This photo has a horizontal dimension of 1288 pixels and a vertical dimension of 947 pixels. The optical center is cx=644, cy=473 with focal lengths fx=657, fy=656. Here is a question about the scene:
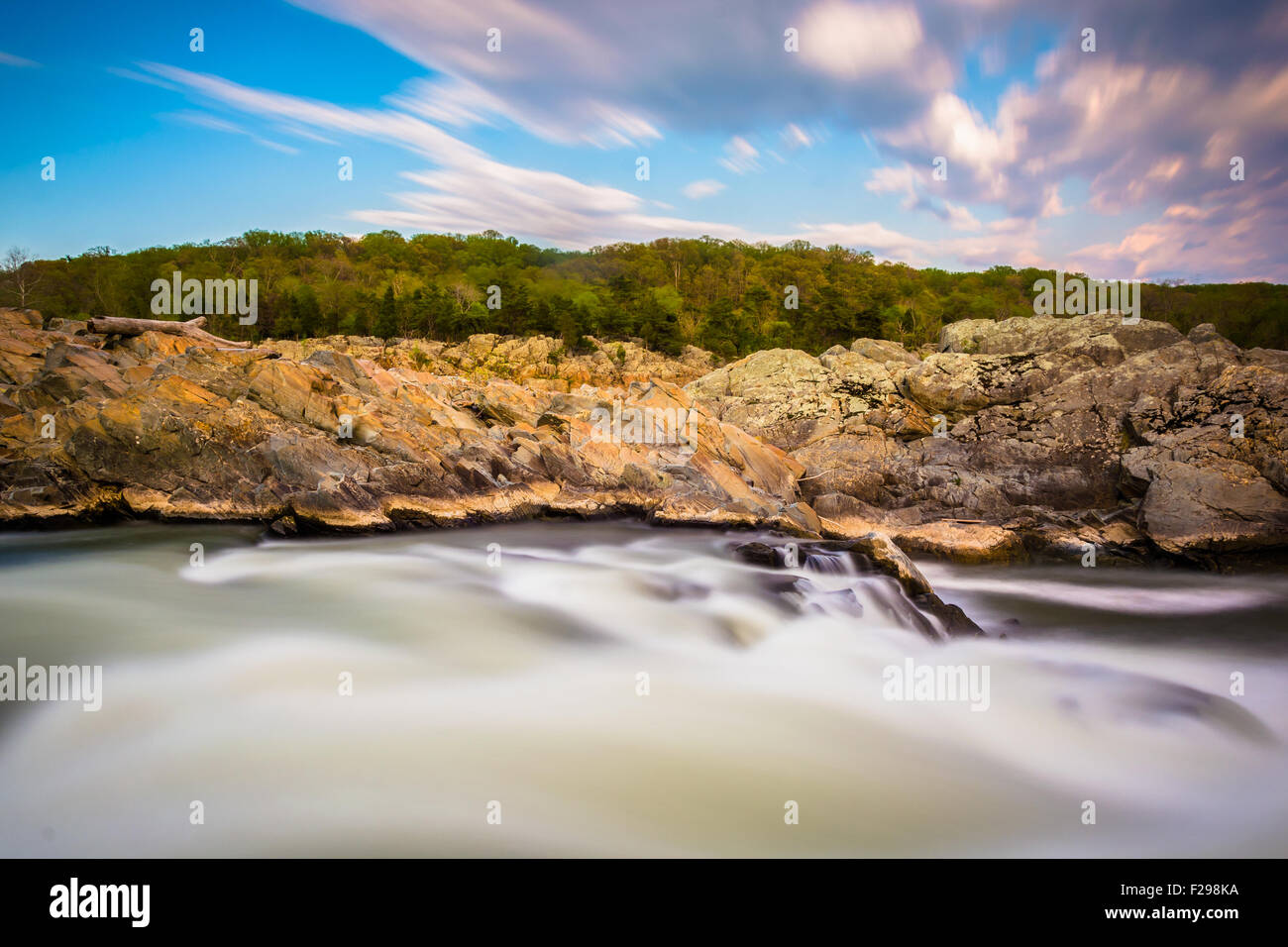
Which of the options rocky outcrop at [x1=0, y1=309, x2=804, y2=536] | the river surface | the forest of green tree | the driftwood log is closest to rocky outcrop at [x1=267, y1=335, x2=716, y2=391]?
the forest of green tree

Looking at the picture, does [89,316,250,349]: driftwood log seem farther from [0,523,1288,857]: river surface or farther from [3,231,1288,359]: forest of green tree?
[3,231,1288,359]: forest of green tree

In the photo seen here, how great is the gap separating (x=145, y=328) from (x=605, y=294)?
3893cm

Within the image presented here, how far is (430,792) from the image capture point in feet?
18.1

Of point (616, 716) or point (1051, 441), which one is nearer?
point (616, 716)

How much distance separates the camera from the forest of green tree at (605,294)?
1922 inches

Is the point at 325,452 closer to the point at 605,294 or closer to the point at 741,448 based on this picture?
the point at 741,448

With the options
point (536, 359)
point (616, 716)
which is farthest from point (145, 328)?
point (536, 359)

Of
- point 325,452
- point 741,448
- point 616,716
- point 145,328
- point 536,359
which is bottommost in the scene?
point 616,716

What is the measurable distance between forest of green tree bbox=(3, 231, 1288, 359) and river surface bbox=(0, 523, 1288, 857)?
38417mm

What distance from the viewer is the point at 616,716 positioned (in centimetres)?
703

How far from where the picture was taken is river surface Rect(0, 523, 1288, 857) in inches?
206

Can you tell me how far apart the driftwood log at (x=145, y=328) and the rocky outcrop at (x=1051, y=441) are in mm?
17029

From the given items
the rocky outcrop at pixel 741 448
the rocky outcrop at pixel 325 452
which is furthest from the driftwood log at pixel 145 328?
the rocky outcrop at pixel 741 448
